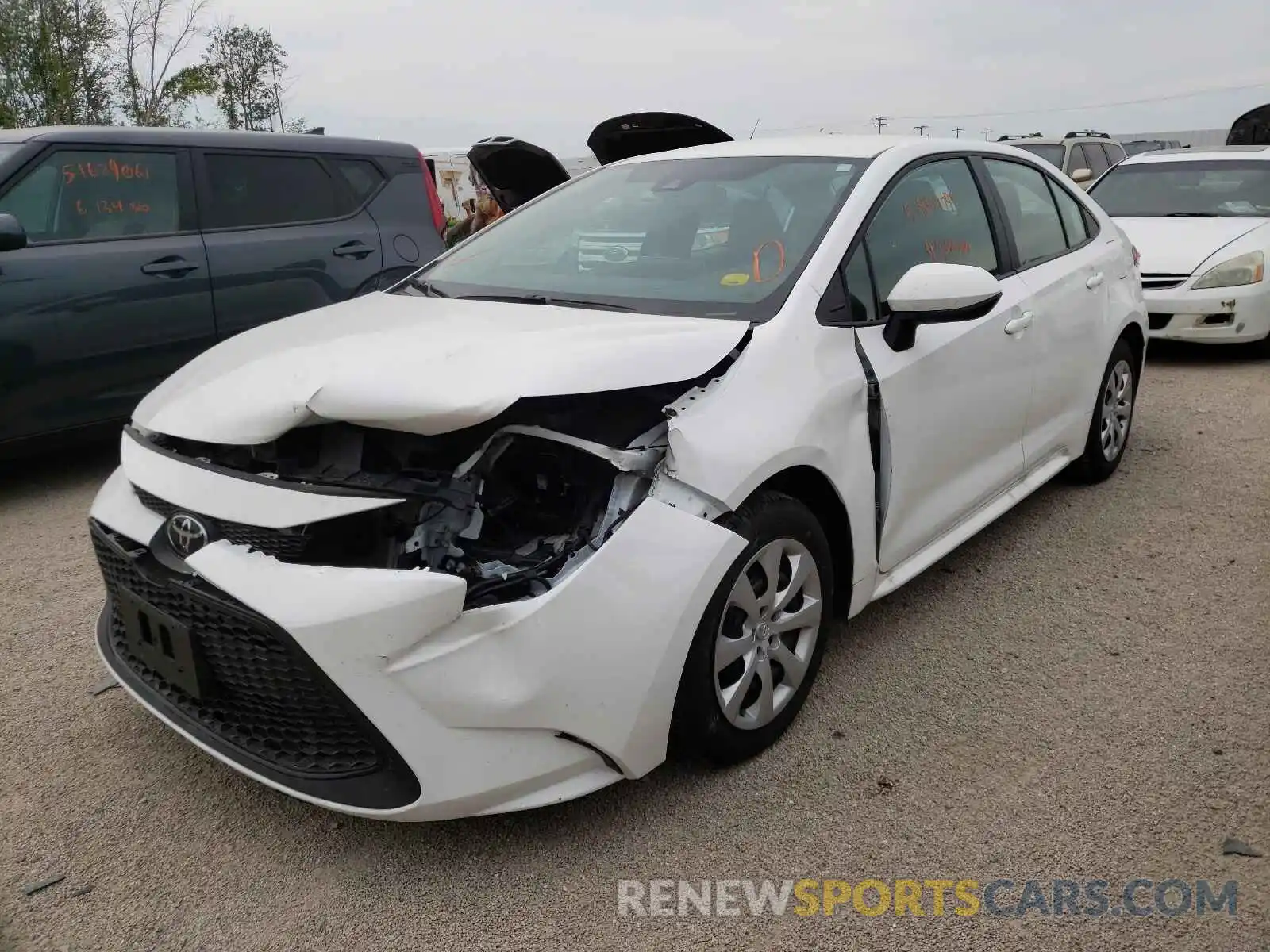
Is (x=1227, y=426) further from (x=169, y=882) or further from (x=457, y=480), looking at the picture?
(x=169, y=882)

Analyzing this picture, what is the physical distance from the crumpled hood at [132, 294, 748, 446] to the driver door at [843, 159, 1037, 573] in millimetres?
599

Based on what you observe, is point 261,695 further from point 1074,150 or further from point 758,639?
point 1074,150

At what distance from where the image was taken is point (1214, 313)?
275 inches

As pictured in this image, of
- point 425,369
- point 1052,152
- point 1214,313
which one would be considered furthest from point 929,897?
point 1052,152

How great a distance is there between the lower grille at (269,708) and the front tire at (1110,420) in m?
3.43

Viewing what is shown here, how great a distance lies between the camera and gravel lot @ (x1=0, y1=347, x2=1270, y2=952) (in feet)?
6.82

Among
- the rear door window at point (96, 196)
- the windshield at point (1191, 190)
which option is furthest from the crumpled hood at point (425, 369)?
the windshield at point (1191, 190)

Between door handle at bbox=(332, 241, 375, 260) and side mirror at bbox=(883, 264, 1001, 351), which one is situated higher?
side mirror at bbox=(883, 264, 1001, 351)

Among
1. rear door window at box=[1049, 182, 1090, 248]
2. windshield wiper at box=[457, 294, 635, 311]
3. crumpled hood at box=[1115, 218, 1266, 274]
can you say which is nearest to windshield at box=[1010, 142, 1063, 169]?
crumpled hood at box=[1115, 218, 1266, 274]

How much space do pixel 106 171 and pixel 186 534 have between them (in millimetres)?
3534

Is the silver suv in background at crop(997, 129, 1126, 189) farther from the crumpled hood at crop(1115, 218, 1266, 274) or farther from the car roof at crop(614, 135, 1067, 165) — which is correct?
the car roof at crop(614, 135, 1067, 165)

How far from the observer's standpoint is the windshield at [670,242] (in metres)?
2.81

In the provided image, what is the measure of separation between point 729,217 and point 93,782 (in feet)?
7.67

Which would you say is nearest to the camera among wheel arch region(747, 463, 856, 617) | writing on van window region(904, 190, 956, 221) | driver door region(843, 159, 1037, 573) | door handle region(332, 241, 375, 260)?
wheel arch region(747, 463, 856, 617)
